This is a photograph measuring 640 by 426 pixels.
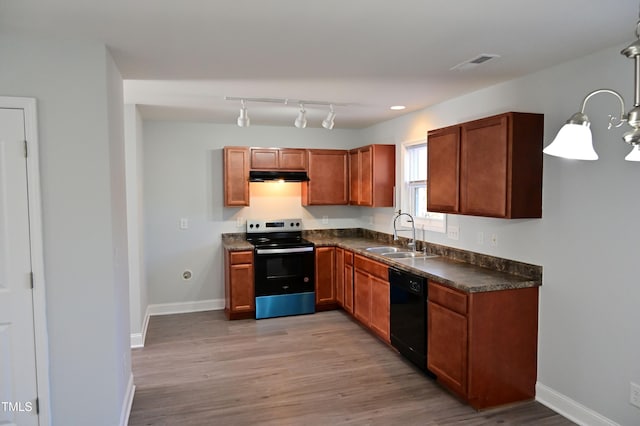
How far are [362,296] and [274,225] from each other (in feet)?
5.68

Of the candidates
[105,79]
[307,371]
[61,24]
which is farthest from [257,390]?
[61,24]

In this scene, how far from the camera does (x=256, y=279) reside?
16.4 feet

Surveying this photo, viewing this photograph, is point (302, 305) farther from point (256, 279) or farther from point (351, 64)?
point (351, 64)

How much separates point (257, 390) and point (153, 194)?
2976 mm

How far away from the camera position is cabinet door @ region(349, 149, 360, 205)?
5.45 m

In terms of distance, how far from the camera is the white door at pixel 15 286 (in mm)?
2352

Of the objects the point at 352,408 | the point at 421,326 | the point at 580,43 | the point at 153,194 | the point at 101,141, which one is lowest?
the point at 352,408

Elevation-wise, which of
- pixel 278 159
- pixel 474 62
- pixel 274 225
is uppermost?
pixel 474 62

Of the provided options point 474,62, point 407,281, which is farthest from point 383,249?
point 474,62

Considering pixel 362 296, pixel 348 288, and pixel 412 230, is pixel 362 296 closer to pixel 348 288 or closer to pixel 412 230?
pixel 348 288

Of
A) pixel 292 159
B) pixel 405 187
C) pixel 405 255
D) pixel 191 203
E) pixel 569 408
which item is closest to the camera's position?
pixel 569 408

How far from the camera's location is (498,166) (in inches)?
117

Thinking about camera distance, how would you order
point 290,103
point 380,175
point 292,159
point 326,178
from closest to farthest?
point 290,103 < point 380,175 < point 292,159 < point 326,178

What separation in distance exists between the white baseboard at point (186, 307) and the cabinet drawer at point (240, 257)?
0.87 meters
